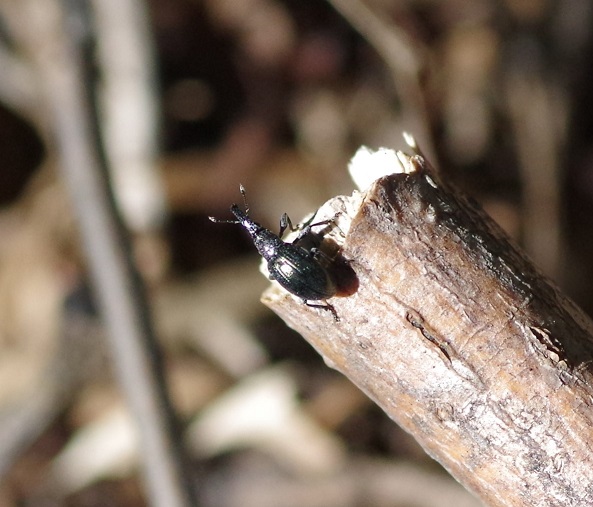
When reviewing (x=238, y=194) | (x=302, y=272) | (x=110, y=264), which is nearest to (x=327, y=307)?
(x=302, y=272)

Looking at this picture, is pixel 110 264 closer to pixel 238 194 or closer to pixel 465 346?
pixel 465 346

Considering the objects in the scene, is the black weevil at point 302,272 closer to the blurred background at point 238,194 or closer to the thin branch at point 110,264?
the thin branch at point 110,264

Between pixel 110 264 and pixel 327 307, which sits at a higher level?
pixel 110 264

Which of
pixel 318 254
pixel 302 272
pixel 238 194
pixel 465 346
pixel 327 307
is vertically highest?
pixel 238 194

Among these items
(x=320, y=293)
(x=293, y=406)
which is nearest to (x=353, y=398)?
(x=293, y=406)

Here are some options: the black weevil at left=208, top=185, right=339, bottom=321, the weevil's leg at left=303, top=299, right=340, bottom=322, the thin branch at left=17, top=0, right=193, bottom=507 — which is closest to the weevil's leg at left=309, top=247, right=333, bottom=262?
the black weevil at left=208, top=185, right=339, bottom=321

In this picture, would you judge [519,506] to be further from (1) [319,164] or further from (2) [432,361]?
(1) [319,164]
